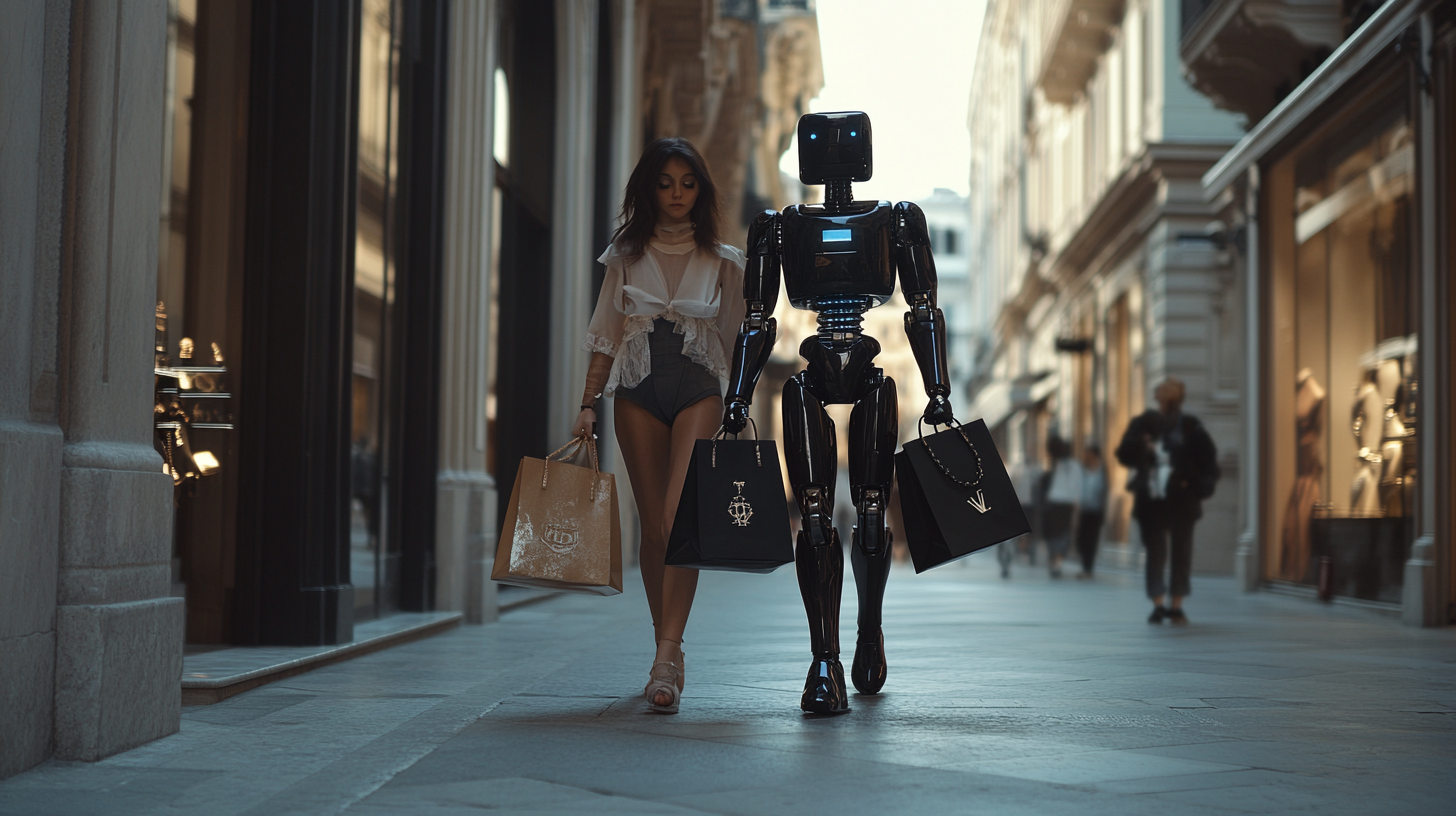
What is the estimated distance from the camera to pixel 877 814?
114 inches

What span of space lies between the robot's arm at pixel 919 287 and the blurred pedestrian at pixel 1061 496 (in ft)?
43.1

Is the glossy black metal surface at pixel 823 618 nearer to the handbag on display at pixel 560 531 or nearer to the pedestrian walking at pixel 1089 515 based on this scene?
the handbag on display at pixel 560 531

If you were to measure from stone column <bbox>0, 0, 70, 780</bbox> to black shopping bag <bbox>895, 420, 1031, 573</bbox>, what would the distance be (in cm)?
239

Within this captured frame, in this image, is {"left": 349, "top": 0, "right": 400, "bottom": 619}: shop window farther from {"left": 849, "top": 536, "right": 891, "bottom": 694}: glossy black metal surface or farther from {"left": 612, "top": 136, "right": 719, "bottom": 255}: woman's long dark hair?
{"left": 849, "top": 536, "right": 891, "bottom": 694}: glossy black metal surface

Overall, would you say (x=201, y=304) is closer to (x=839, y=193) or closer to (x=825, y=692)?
(x=839, y=193)

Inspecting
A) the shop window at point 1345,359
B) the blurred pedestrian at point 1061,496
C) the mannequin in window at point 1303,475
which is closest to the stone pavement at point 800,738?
the shop window at point 1345,359

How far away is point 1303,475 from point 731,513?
31.9 feet

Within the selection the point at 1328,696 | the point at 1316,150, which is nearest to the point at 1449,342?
the point at 1316,150

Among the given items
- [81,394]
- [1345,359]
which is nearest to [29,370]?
[81,394]

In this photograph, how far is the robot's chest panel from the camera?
4770 millimetres

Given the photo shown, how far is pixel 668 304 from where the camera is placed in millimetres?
4773

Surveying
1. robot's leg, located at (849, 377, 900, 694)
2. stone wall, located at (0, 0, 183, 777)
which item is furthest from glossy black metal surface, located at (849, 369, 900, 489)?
stone wall, located at (0, 0, 183, 777)

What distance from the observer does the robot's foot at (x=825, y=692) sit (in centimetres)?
429

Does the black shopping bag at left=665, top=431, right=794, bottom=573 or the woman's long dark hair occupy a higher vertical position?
the woman's long dark hair
